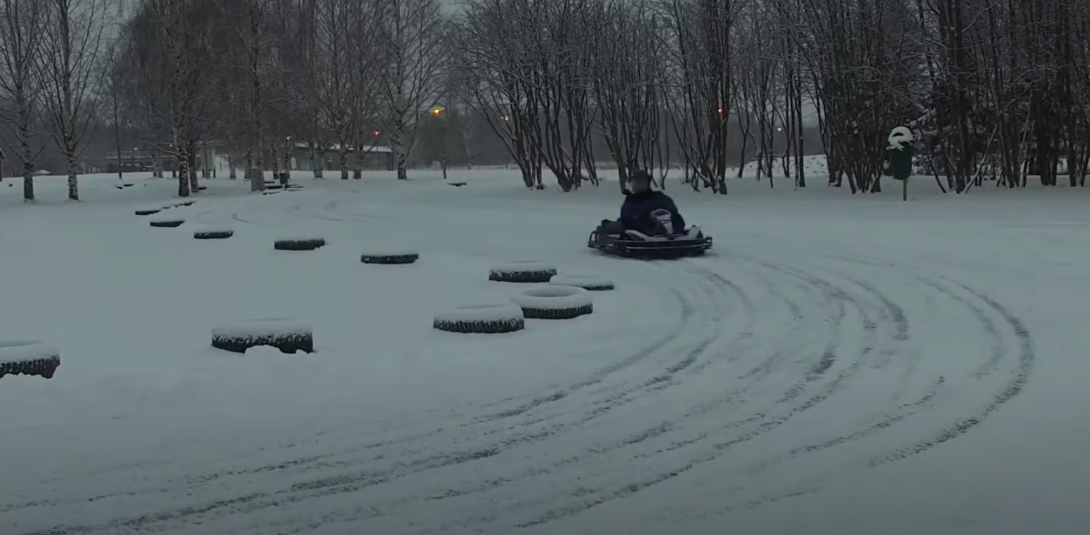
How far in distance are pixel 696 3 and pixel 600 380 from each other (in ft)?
80.6

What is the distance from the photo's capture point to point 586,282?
9.84 metres

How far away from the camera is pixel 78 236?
18.9 meters

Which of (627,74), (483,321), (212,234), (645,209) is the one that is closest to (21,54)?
(627,74)

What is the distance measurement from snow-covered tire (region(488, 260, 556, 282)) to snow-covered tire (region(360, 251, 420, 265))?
6.95 feet

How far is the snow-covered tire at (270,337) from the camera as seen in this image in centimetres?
672

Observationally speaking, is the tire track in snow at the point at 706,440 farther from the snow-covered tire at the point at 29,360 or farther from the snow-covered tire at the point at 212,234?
the snow-covered tire at the point at 212,234

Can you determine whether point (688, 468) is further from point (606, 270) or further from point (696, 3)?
point (696, 3)

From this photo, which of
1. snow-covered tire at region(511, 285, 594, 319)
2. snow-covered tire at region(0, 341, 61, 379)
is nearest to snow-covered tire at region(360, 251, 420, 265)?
snow-covered tire at region(511, 285, 594, 319)

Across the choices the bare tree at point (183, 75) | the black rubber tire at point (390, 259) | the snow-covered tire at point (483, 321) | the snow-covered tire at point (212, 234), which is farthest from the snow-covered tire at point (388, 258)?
the bare tree at point (183, 75)

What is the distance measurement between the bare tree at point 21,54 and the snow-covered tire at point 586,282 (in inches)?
1117

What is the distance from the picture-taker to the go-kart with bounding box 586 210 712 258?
12445 mm

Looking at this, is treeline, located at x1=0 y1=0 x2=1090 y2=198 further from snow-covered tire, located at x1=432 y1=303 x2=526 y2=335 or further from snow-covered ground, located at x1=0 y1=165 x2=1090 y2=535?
snow-covered tire, located at x1=432 y1=303 x2=526 y2=335

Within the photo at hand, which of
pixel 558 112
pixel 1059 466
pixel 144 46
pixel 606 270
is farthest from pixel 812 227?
pixel 144 46

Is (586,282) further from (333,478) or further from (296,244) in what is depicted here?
(296,244)
